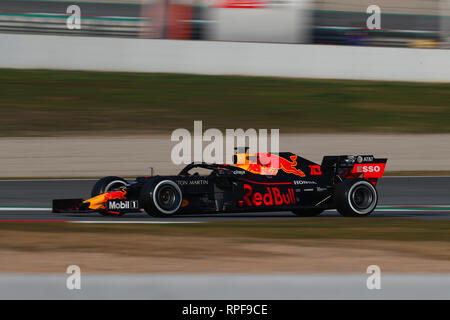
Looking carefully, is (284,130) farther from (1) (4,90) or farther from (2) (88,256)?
(2) (88,256)

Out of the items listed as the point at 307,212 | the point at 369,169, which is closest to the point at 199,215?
the point at 307,212

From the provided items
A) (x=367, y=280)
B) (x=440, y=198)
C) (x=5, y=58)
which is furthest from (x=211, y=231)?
(x=5, y=58)

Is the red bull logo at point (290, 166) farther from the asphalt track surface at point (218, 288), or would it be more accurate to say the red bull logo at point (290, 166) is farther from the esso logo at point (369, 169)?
the asphalt track surface at point (218, 288)

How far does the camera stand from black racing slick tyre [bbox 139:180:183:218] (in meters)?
10.8

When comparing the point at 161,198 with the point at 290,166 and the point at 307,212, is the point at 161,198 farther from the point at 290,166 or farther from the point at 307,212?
the point at 307,212

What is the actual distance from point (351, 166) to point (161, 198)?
9.22 feet

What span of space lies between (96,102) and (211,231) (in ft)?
45.5

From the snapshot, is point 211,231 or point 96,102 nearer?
point 211,231

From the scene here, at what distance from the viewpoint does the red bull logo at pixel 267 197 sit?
11258 millimetres

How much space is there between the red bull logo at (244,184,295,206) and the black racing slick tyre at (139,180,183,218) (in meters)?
0.89

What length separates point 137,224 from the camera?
10.4 meters

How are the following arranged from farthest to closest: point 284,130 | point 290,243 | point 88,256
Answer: point 284,130 → point 290,243 → point 88,256
